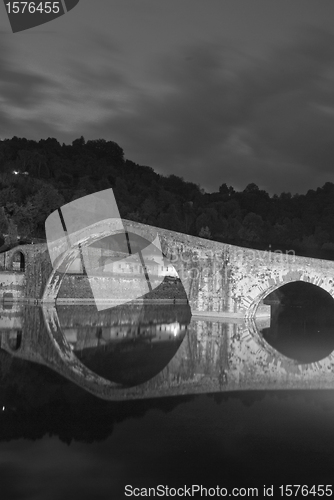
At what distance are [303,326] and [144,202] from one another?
146 ft

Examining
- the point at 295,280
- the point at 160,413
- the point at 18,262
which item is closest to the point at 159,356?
the point at 160,413

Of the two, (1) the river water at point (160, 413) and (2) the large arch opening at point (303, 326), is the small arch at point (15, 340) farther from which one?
(2) the large arch opening at point (303, 326)

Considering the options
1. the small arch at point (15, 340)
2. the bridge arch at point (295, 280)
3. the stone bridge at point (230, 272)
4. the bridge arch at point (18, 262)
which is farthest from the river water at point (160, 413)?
the bridge arch at point (18, 262)

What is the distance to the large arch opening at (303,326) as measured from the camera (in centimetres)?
1706

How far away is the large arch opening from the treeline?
18.2 feet

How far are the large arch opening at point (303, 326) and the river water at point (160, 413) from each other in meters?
0.19

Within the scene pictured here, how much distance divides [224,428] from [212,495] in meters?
2.62

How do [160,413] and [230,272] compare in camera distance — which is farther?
[230,272]

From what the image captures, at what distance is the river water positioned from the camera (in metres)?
6.74

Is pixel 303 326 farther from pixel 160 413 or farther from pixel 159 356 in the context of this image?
pixel 160 413

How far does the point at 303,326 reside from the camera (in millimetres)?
24875

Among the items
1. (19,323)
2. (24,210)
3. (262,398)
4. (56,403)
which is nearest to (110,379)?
(56,403)

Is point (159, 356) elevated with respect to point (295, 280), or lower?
lower

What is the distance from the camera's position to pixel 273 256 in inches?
883
